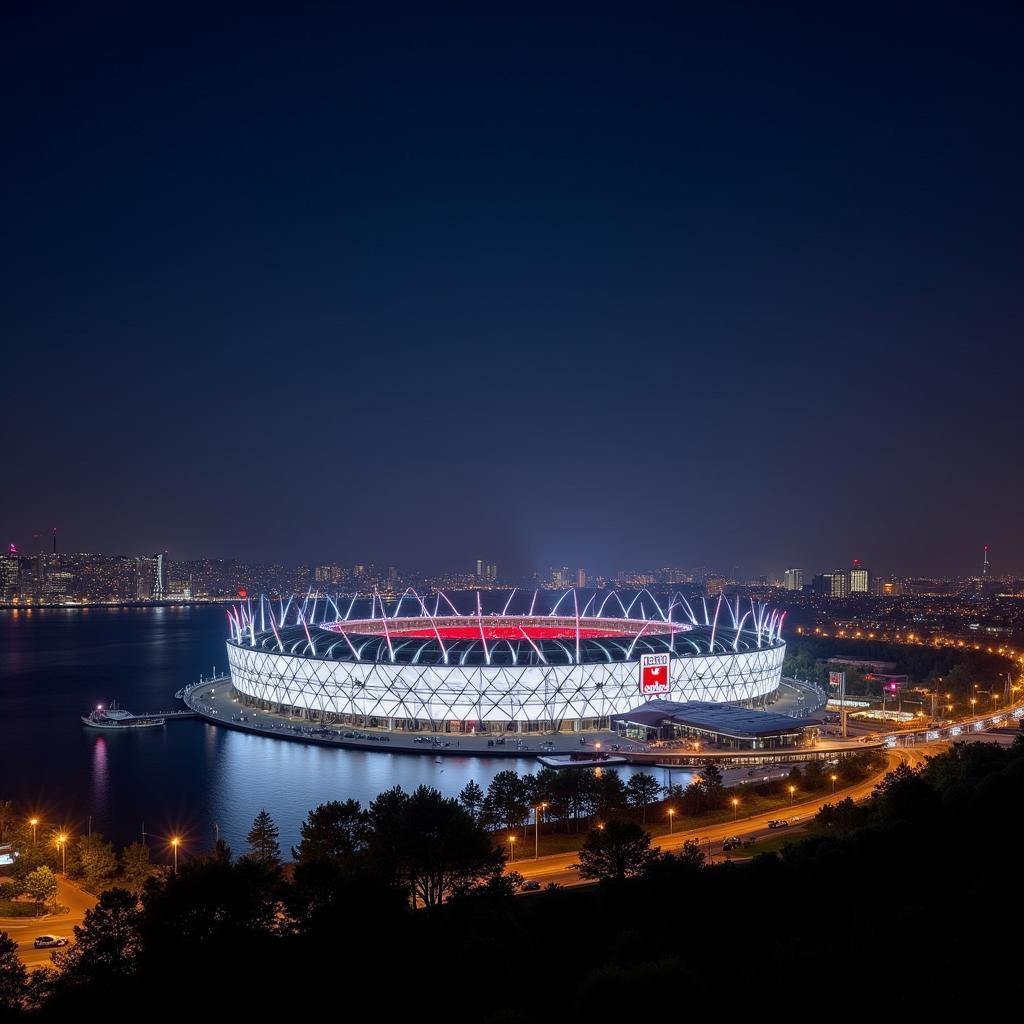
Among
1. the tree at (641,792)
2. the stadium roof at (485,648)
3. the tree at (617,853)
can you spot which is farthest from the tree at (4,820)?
the tree at (641,792)

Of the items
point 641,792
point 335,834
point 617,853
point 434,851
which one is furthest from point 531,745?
point 434,851

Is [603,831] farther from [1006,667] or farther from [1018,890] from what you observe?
[1006,667]

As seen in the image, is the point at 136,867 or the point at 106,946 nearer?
the point at 106,946

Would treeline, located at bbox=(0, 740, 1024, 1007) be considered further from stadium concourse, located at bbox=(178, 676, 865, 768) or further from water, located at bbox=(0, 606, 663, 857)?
stadium concourse, located at bbox=(178, 676, 865, 768)

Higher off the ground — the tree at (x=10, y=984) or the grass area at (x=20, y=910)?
the tree at (x=10, y=984)

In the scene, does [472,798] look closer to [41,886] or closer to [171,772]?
[41,886]

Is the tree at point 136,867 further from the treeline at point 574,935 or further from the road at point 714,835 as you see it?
the road at point 714,835
